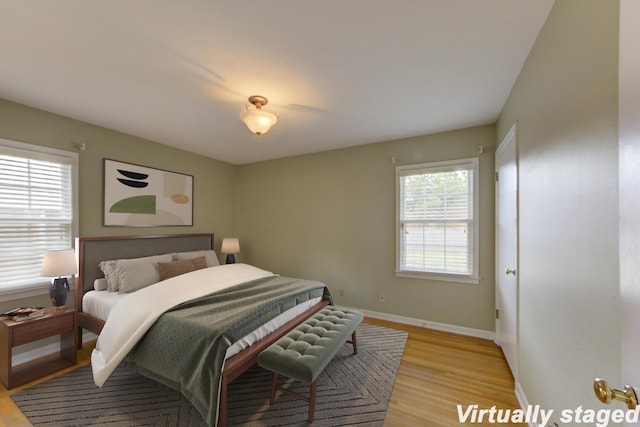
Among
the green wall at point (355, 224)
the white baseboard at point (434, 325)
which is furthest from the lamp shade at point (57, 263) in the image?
the white baseboard at point (434, 325)

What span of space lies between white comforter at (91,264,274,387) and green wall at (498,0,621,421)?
101 inches

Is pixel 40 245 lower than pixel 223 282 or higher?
higher

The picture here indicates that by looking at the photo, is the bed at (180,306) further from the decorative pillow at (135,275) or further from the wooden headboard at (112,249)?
the decorative pillow at (135,275)

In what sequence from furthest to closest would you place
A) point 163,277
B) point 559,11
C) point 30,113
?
point 163,277, point 30,113, point 559,11

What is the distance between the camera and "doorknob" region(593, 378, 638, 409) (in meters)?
0.58

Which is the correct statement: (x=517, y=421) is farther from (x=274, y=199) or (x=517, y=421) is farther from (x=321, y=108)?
(x=274, y=199)

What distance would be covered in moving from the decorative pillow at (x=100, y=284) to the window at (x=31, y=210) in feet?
1.33

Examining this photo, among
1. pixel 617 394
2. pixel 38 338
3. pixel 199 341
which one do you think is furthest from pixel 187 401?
pixel 617 394

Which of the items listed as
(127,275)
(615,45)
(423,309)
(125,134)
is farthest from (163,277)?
(615,45)

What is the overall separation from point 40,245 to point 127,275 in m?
0.86

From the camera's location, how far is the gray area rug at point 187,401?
1781 mm

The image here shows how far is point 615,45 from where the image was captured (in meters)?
0.85

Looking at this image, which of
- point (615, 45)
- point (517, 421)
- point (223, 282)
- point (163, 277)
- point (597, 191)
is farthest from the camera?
point (163, 277)

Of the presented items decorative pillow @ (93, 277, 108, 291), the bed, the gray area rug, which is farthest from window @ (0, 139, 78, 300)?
the gray area rug
